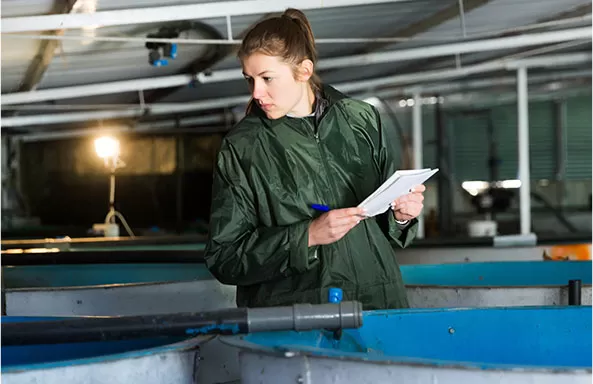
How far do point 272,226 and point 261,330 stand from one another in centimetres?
37

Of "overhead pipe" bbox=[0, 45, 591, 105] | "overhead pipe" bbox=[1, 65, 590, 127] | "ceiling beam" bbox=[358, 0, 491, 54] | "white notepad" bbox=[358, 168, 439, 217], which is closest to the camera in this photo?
"white notepad" bbox=[358, 168, 439, 217]

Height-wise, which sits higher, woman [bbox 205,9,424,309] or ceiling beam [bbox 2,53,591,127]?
ceiling beam [bbox 2,53,591,127]

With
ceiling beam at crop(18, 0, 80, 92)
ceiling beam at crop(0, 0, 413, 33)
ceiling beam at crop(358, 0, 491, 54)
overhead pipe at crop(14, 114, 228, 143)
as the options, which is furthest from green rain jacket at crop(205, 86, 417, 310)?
overhead pipe at crop(14, 114, 228, 143)

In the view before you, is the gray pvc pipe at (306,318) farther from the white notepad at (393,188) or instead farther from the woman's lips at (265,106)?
the woman's lips at (265,106)

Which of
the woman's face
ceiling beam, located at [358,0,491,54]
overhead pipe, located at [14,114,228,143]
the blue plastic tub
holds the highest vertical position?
ceiling beam, located at [358,0,491,54]

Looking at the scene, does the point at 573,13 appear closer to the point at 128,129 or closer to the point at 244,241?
the point at 244,241

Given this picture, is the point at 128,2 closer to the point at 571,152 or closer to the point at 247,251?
the point at 247,251

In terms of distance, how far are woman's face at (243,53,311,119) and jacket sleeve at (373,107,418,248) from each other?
0.28m

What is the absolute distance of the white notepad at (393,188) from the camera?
2.02 meters

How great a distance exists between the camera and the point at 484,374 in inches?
65.4

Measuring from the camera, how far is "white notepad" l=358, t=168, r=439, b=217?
6.61 feet

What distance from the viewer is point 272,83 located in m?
2.15

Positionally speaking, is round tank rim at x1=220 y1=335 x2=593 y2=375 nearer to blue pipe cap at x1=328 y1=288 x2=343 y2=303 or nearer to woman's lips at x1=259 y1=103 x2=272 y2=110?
blue pipe cap at x1=328 y1=288 x2=343 y2=303

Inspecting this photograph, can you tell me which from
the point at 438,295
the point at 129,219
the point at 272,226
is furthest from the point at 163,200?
the point at 272,226
